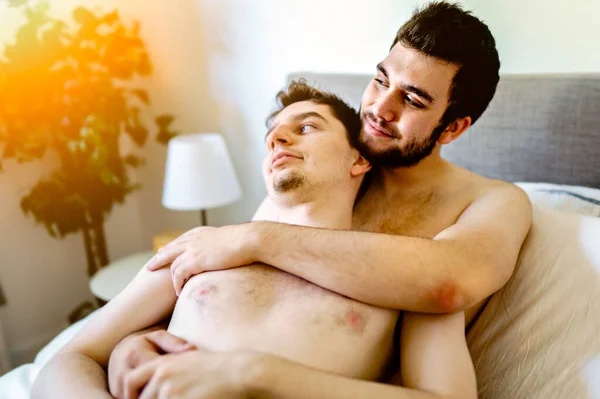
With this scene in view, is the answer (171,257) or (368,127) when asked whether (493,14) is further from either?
(171,257)

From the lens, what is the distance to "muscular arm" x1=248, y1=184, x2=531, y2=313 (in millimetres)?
857

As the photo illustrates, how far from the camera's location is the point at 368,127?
1106 mm

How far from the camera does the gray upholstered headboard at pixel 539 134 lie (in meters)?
1.22

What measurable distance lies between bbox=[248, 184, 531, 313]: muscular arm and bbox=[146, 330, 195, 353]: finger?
0.20 metres

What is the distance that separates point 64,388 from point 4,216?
1.54m

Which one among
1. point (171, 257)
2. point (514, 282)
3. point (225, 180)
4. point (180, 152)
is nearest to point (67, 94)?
point (180, 152)

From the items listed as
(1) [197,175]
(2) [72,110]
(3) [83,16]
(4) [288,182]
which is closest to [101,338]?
(4) [288,182]

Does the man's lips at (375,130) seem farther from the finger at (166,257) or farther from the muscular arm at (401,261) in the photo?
the finger at (166,257)

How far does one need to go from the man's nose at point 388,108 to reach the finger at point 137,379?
652 millimetres

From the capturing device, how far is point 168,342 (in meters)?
0.87

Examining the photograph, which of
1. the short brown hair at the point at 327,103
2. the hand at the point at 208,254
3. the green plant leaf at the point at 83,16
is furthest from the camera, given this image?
the green plant leaf at the point at 83,16

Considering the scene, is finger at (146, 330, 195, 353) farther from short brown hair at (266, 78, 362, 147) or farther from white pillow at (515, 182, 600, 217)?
white pillow at (515, 182, 600, 217)

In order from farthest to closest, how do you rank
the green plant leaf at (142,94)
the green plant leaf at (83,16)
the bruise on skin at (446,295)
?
the green plant leaf at (142,94) < the green plant leaf at (83,16) < the bruise on skin at (446,295)

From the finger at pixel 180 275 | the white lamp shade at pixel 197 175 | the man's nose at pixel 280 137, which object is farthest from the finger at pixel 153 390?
the white lamp shade at pixel 197 175
